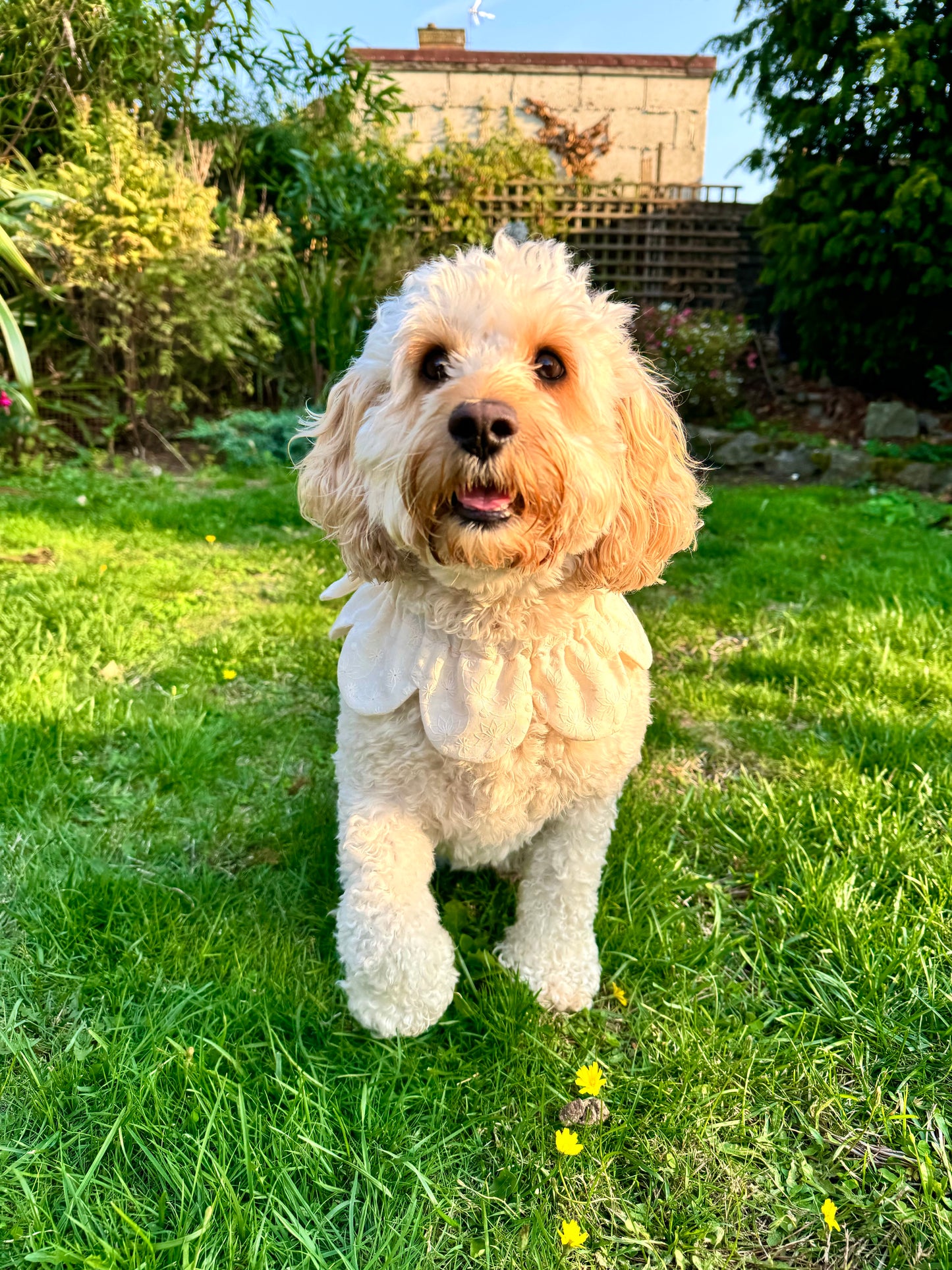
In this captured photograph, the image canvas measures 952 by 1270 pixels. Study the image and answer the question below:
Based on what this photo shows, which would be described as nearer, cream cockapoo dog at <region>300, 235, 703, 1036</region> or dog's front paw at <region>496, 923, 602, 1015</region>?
cream cockapoo dog at <region>300, 235, 703, 1036</region>

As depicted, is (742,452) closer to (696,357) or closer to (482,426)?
(696,357)

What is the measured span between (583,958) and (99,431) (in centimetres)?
746

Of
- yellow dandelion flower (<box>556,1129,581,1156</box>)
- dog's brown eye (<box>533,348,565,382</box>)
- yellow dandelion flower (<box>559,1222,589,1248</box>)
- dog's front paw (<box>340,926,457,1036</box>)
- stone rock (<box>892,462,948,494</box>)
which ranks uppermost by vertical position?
dog's brown eye (<box>533,348,565,382</box>)

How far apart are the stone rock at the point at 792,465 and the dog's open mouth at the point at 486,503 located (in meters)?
7.25

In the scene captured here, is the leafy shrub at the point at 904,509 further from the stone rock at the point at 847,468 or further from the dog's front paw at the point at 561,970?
the dog's front paw at the point at 561,970

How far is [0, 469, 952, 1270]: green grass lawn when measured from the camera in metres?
1.43

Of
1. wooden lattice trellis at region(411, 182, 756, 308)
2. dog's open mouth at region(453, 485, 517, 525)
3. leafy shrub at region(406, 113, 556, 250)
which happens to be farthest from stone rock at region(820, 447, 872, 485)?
dog's open mouth at region(453, 485, 517, 525)

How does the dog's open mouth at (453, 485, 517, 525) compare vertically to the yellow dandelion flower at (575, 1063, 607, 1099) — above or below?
above

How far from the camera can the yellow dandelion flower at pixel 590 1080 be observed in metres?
1.62

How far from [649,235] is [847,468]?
19.0 ft

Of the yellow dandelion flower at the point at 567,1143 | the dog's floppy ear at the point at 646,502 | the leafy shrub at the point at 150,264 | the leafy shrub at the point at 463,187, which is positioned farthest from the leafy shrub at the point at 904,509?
the leafy shrub at the point at 463,187

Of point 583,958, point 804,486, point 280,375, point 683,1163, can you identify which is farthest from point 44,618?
point 804,486

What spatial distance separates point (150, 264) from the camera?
22.4ft

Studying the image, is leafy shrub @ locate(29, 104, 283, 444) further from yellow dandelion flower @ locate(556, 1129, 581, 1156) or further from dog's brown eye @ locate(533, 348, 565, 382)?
yellow dandelion flower @ locate(556, 1129, 581, 1156)
